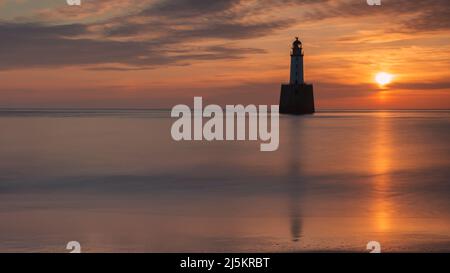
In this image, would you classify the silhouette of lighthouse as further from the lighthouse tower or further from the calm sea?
the calm sea

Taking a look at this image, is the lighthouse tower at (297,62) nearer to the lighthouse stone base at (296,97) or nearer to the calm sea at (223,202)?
the lighthouse stone base at (296,97)

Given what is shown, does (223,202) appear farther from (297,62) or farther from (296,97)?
(296,97)

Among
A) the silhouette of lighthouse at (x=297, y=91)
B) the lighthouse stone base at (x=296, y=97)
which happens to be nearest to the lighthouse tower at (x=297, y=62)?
the silhouette of lighthouse at (x=297, y=91)

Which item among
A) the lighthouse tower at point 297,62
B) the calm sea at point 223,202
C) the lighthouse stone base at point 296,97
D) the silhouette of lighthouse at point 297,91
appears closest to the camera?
the calm sea at point 223,202

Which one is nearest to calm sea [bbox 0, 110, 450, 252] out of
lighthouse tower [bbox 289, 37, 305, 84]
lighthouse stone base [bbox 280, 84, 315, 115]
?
lighthouse tower [bbox 289, 37, 305, 84]

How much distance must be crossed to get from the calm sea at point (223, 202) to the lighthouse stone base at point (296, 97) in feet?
109

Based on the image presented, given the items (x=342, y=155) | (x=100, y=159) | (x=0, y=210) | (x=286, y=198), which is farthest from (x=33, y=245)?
(x=342, y=155)

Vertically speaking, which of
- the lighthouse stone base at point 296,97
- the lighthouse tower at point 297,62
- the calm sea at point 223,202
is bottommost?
the calm sea at point 223,202

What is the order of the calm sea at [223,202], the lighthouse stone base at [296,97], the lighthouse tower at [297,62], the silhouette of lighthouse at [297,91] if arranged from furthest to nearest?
the lighthouse stone base at [296,97] < the silhouette of lighthouse at [297,91] < the lighthouse tower at [297,62] < the calm sea at [223,202]

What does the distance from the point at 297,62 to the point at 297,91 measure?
3.83 meters


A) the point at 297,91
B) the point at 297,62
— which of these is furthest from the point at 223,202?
the point at 297,91

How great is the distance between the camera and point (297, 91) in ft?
186

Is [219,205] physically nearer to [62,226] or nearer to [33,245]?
[62,226]

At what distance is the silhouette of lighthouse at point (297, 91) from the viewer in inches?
2120
